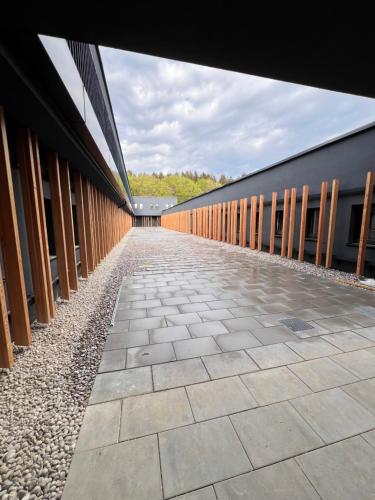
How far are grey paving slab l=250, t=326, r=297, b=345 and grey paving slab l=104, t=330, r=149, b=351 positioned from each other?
1331mm

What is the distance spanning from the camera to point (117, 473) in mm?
1179

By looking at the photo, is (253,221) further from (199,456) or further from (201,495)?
(201,495)

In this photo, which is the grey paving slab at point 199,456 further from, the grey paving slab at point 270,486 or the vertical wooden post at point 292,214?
the vertical wooden post at point 292,214

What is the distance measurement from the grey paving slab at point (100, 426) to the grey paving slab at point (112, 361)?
415 millimetres

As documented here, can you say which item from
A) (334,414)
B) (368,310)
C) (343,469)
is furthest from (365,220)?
(343,469)

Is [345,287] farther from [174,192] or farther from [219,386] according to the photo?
[174,192]

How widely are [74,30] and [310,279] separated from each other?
18.6ft

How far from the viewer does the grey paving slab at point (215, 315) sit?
310 centimetres

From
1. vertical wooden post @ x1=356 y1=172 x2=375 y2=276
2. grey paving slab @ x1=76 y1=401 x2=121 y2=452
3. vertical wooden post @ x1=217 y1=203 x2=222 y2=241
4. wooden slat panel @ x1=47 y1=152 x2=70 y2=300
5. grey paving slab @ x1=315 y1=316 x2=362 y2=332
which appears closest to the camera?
grey paving slab @ x1=76 y1=401 x2=121 y2=452

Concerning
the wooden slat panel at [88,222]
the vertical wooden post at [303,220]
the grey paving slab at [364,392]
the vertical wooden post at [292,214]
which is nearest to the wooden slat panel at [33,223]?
the wooden slat panel at [88,222]

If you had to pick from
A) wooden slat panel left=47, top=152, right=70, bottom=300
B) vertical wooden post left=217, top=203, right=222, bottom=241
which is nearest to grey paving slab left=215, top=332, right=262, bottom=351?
wooden slat panel left=47, top=152, right=70, bottom=300

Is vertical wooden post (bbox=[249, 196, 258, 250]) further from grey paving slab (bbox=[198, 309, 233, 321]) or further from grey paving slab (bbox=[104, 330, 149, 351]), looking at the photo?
grey paving slab (bbox=[104, 330, 149, 351])

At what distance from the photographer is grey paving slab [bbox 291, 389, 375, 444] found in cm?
142

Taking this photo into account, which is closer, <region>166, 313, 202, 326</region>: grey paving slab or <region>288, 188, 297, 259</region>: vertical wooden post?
<region>166, 313, 202, 326</region>: grey paving slab
